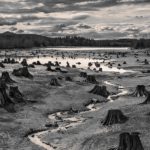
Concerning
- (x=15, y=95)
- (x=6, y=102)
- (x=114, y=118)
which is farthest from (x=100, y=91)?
(x=114, y=118)

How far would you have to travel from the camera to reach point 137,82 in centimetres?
6625

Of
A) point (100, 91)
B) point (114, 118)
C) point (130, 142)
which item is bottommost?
point (100, 91)

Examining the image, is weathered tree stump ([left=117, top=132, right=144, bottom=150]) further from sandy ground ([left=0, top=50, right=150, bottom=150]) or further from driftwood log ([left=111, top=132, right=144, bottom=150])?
sandy ground ([left=0, top=50, right=150, bottom=150])

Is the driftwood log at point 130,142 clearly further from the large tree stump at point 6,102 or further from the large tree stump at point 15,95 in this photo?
the large tree stump at point 15,95

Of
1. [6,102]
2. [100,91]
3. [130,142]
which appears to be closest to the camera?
[130,142]

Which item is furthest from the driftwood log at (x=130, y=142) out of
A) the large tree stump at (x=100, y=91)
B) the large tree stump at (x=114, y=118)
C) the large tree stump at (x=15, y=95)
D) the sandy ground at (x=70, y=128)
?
the large tree stump at (x=100, y=91)

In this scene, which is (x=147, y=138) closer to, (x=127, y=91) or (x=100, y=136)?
(x=100, y=136)

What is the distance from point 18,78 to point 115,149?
3645cm

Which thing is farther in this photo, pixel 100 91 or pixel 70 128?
pixel 100 91

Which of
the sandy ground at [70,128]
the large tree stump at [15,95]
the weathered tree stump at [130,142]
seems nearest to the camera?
the weathered tree stump at [130,142]

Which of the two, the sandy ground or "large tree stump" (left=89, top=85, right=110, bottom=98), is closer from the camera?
the sandy ground

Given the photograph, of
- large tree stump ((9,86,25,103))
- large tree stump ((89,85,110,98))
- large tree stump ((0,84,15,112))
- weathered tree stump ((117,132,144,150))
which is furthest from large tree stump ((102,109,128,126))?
large tree stump ((89,85,110,98))

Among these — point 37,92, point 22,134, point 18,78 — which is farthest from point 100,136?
point 18,78

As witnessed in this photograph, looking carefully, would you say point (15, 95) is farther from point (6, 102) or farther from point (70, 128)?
point (70, 128)
